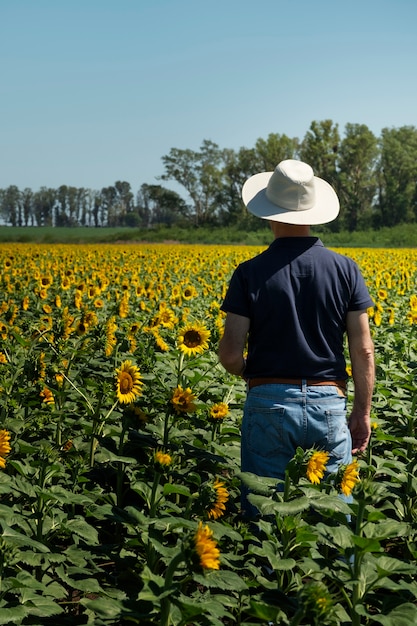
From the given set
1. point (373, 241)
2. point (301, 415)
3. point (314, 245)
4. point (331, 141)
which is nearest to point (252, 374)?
point (301, 415)

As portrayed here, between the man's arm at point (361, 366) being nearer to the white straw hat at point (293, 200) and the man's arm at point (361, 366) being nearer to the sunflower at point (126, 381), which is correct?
the white straw hat at point (293, 200)

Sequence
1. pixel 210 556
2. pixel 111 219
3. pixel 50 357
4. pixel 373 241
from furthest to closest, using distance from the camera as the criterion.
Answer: pixel 111 219
pixel 373 241
pixel 50 357
pixel 210 556

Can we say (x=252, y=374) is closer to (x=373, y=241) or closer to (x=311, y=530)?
(x=311, y=530)

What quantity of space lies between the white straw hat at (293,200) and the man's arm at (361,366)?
39 centimetres

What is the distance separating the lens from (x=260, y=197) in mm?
2816

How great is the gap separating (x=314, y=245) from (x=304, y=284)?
0.16 m

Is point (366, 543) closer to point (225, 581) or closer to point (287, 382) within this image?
point (225, 581)

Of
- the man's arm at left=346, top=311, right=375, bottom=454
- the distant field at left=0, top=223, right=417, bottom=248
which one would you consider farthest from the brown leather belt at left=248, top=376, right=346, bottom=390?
the distant field at left=0, top=223, right=417, bottom=248

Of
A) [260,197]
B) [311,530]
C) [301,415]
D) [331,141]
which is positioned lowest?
[311,530]

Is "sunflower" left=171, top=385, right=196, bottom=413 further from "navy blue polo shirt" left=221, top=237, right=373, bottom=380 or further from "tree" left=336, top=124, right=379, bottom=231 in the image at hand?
"tree" left=336, top=124, right=379, bottom=231

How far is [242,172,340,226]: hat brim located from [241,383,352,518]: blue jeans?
0.59m

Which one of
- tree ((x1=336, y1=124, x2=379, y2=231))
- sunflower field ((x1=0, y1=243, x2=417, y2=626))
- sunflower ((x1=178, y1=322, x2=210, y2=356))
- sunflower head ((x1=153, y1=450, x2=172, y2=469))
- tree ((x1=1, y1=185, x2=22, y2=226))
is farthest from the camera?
tree ((x1=1, y1=185, x2=22, y2=226))

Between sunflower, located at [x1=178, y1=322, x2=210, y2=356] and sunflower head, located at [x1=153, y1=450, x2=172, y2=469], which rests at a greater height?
sunflower, located at [x1=178, y1=322, x2=210, y2=356]

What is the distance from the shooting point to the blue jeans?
260 cm
